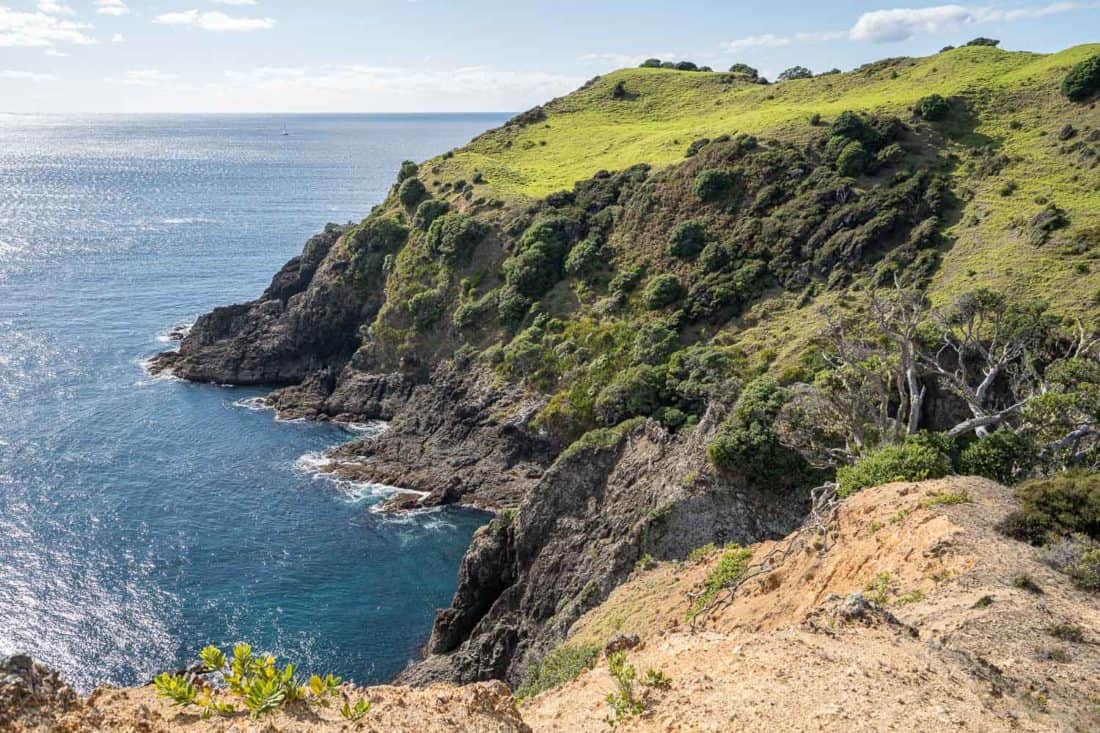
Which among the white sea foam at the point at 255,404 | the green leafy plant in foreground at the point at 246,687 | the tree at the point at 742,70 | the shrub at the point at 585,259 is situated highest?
the tree at the point at 742,70

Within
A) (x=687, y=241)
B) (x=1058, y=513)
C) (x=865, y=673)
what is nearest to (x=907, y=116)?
(x=687, y=241)

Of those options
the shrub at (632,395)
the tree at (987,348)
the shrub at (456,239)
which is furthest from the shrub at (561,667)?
the shrub at (456,239)

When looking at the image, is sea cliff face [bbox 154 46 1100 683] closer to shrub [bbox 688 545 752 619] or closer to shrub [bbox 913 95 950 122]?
shrub [bbox 913 95 950 122]

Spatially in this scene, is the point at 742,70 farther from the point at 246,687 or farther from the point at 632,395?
the point at 246,687

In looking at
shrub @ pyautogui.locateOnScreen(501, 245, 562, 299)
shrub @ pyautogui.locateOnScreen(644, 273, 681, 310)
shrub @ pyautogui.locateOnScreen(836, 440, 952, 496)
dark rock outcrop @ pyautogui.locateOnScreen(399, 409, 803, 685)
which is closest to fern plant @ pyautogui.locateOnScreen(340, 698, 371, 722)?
shrub @ pyautogui.locateOnScreen(836, 440, 952, 496)

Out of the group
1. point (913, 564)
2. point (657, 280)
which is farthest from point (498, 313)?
point (913, 564)

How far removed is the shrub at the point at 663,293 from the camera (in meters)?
69.3

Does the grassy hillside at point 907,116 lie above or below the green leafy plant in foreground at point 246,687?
above

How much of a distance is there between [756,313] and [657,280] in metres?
10.2

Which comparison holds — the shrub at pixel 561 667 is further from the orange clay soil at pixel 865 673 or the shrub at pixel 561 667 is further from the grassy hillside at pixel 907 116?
the grassy hillside at pixel 907 116

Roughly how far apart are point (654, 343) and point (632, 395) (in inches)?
317

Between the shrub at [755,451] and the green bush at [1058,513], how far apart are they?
712 inches

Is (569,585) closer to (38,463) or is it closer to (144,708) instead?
(144,708)

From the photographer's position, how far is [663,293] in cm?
6925
